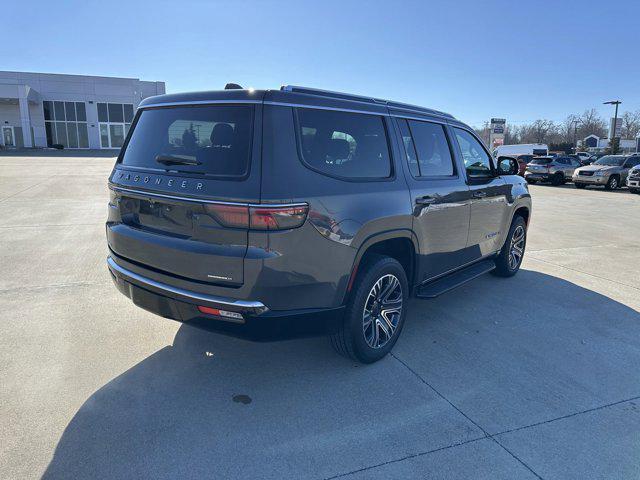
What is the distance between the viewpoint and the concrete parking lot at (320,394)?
103 inches

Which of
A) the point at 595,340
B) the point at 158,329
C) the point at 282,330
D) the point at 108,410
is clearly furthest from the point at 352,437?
the point at 595,340

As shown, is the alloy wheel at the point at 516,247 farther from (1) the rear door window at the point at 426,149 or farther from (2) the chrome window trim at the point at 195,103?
(2) the chrome window trim at the point at 195,103

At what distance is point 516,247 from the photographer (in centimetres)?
635

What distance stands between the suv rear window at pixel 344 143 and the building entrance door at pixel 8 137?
58.3m

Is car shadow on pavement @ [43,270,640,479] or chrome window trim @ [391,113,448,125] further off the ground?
chrome window trim @ [391,113,448,125]

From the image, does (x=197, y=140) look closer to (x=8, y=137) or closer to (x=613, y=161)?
(x=613, y=161)

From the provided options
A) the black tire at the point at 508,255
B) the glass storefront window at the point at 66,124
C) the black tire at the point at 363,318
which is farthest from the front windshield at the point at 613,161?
the glass storefront window at the point at 66,124

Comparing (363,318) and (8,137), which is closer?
(363,318)

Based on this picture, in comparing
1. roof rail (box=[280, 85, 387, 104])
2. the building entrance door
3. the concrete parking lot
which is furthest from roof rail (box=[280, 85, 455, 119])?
Result: the building entrance door

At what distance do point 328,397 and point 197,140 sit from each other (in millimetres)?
2008

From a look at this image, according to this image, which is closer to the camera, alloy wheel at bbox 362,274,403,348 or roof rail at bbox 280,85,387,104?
roof rail at bbox 280,85,387,104

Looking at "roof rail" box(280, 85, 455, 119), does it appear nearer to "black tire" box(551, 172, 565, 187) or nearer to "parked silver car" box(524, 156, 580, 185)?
"parked silver car" box(524, 156, 580, 185)

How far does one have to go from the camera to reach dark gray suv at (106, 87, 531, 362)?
9.31 ft

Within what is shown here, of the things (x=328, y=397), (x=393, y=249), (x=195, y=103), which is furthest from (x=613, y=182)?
(x=195, y=103)
